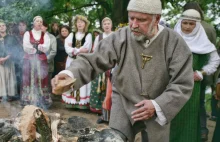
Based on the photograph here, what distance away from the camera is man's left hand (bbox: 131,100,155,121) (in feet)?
9.27

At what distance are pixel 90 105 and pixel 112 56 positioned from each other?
4124mm

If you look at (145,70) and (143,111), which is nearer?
(143,111)

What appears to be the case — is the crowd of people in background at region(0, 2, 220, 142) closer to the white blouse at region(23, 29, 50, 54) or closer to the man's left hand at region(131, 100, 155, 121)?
the white blouse at region(23, 29, 50, 54)

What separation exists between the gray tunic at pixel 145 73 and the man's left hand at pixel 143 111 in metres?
0.08

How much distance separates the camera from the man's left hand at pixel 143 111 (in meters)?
2.82

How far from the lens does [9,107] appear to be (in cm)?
714

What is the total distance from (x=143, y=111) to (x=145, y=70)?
37 cm

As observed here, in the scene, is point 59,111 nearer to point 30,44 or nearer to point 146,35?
point 30,44

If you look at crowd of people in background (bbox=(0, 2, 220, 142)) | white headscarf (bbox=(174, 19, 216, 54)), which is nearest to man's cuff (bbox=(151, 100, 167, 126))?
white headscarf (bbox=(174, 19, 216, 54))

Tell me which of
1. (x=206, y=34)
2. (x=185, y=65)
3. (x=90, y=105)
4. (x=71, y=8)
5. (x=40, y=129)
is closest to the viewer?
(x=40, y=129)

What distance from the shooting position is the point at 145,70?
3006 millimetres

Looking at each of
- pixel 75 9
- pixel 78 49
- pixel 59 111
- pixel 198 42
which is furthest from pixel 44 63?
pixel 75 9

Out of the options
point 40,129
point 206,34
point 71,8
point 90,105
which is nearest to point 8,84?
point 90,105

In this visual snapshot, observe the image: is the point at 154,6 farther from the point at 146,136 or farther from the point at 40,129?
the point at 40,129
